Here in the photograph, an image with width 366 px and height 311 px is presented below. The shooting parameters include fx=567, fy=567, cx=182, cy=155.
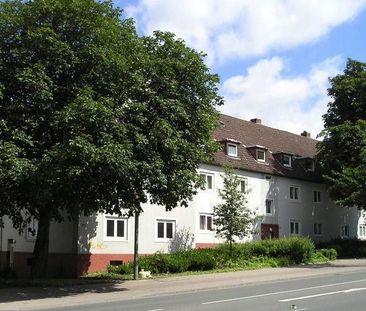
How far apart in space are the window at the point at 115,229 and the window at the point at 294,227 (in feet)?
55.6

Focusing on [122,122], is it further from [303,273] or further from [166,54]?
[303,273]

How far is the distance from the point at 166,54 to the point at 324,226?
30.9m

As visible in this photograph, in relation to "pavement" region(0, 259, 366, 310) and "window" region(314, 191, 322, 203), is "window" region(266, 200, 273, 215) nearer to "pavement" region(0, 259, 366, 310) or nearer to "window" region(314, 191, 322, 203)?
"window" region(314, 191, 322, 203)

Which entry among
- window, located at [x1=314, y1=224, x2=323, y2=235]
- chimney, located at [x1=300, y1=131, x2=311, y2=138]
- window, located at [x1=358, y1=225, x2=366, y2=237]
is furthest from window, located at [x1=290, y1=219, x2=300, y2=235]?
chimney, located at [x1=300, y1=131, x2=311, y2=138]

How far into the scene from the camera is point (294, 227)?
145 feet

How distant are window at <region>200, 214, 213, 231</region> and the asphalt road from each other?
15414 millimetres

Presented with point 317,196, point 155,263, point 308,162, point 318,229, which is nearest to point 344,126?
point 308,162

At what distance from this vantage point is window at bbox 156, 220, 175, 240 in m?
33.1

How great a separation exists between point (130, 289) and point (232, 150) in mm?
20900

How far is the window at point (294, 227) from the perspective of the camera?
144 ft

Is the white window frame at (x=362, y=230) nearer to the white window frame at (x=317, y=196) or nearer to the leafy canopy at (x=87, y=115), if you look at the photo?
the white window frame at (x=317, y=196)

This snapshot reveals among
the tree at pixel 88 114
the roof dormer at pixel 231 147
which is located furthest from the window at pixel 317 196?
the tree at pixel 88 114

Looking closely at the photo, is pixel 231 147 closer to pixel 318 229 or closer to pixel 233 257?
pixel 233 257

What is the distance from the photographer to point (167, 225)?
3359cm
